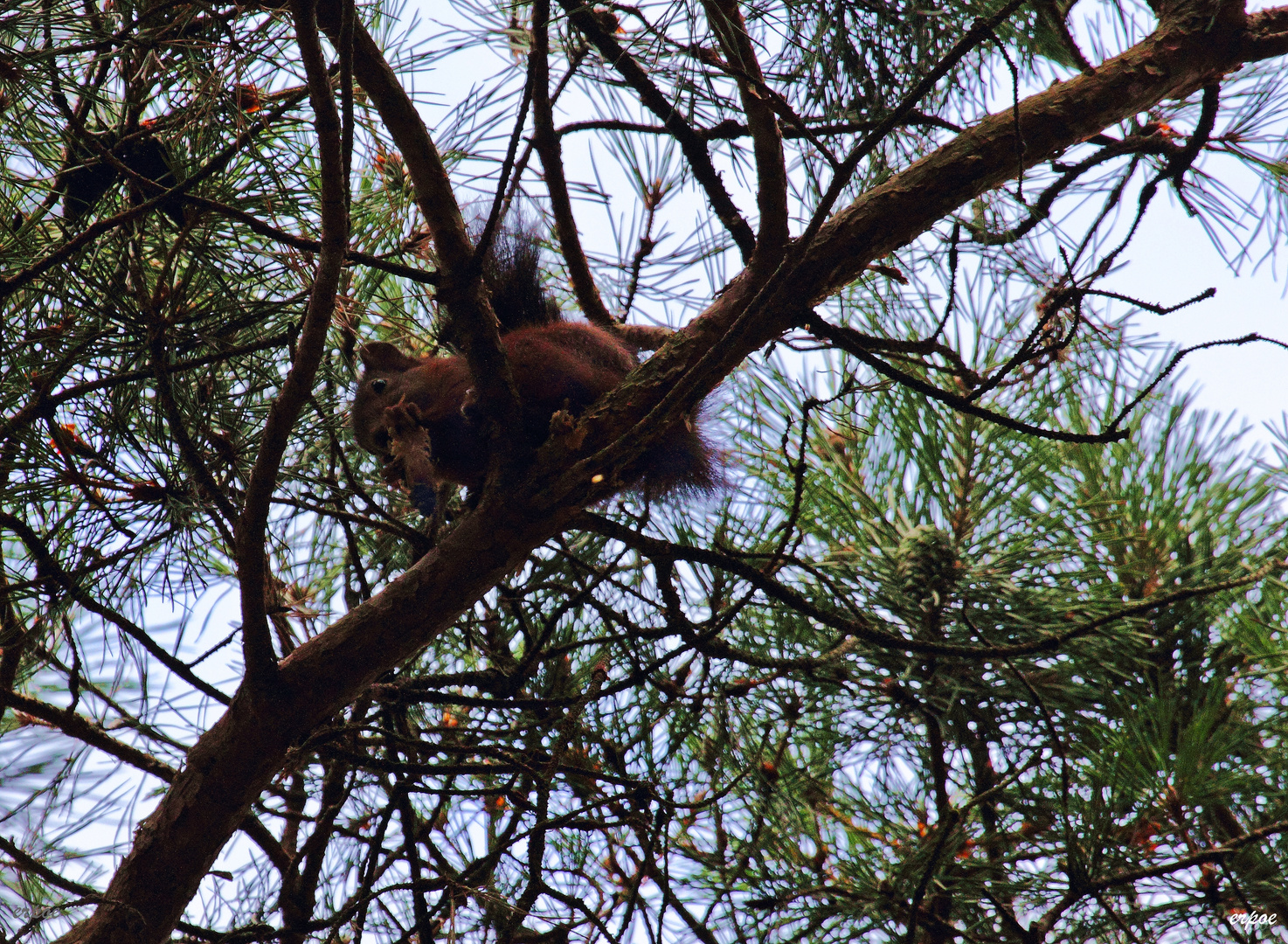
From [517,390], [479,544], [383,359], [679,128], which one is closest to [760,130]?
[679,128]

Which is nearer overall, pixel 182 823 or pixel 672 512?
pixel 182 823

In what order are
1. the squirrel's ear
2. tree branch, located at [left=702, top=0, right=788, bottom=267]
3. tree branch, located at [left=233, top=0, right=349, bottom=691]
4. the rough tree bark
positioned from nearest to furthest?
tree branch, located at [left=233, top=0, right=349, bottom=691], tree branch, located at [left=702, top=0, right=788, bottom=267], the rough tree bark, the squirrel's ear

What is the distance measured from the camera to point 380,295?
7.09ft

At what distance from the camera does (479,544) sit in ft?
4.35

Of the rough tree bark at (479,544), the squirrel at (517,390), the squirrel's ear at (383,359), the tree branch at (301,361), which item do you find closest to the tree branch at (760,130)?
the rough tree bark at (479,544)

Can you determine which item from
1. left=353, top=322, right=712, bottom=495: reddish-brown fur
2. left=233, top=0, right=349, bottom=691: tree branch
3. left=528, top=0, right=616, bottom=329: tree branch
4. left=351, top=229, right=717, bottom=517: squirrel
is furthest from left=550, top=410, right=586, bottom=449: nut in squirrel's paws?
left=528, top=0, right=616, bottom=329: tree branch

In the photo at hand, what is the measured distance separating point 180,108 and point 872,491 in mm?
1408

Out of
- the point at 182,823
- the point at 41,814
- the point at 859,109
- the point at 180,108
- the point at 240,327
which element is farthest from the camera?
the point at 41,814

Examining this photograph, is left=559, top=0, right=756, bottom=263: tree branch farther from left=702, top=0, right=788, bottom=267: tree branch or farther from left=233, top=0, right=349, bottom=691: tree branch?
left=233, top=0, right=349, bottom=691: tree branch

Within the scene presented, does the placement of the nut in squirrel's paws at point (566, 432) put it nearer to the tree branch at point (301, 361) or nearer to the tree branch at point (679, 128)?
the tree branch at point (301, 361)

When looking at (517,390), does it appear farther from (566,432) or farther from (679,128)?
(679,128)

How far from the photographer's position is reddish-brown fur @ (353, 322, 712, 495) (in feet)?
5.08

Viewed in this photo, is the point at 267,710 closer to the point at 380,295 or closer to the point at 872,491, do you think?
the point at 380,295

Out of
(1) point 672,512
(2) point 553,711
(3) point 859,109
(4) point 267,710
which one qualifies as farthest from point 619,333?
(4) point 267,710
